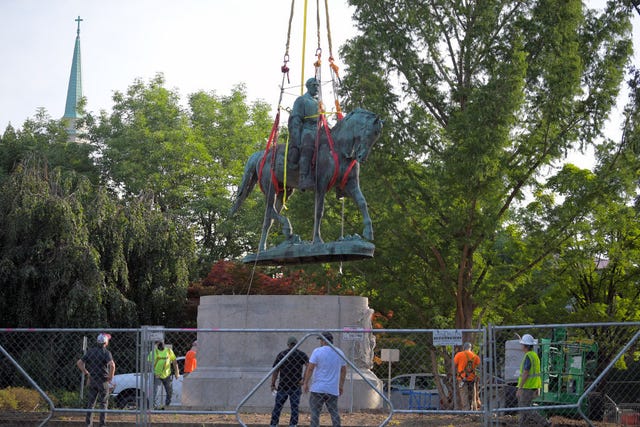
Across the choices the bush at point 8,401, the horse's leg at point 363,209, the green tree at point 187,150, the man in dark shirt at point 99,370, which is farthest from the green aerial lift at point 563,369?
the green tree at point 187,150

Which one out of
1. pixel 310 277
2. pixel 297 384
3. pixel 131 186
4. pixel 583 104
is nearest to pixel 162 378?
pixel 297 384

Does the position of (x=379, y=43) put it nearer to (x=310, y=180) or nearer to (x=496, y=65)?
(x=496, y=65)

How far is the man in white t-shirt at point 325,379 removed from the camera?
41.4 feet

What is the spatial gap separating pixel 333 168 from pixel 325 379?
5944mm

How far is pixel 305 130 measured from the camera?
18.1 metres

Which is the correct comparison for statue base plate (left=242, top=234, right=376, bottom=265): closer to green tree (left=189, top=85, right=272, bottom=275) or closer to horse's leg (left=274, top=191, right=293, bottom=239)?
horse's leg (left=274, top=191, right=293, bottom=239)

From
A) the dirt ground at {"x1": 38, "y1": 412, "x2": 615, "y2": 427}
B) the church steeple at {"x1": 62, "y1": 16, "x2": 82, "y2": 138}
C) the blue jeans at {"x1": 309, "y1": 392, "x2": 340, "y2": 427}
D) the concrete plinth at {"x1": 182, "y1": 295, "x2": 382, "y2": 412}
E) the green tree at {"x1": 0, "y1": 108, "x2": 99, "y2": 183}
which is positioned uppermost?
the church steeple at {"x1": 62, "y1": 16, "x2": 82, "y2": 138}

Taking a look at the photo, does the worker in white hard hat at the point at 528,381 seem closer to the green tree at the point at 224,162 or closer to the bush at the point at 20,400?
the bush at the point at 20,400

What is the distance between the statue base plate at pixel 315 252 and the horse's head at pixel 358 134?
152cm

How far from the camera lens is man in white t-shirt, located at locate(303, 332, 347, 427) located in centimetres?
1262

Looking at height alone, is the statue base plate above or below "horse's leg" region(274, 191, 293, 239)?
below

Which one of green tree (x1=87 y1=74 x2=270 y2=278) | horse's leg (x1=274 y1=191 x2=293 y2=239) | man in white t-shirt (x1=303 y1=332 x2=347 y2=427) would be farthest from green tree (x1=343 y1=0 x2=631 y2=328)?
green tree (x1=87 y1=74 x2=270 y2=278)

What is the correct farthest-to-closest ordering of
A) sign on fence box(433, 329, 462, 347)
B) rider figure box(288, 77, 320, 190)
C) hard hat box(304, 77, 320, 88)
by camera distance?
hard hat box(304, 77, 320, 88)
rider figure box(288, 77, 320, 190)
sign on fence box(433, 329, 462, 347)

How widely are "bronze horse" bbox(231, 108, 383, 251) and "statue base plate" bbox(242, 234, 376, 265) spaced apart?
21 centimetres
